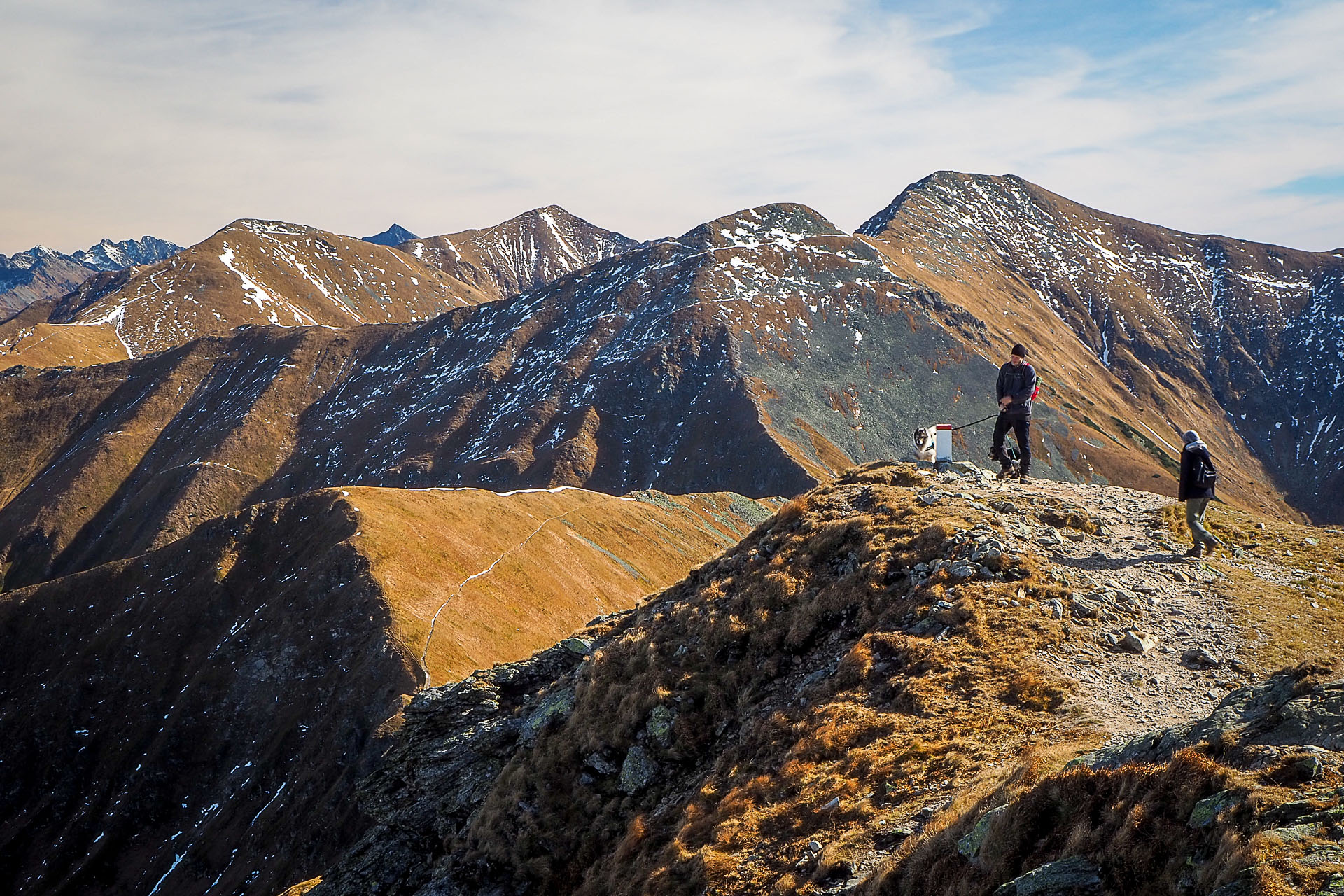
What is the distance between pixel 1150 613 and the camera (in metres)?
16.9

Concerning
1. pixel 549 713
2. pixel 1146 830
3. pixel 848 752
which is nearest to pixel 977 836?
pixel 1146 830

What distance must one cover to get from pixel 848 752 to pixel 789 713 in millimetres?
2510

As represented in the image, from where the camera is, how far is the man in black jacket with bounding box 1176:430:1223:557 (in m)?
19.6

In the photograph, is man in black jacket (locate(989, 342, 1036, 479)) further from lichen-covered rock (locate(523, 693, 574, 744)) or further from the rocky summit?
lichen-covered rock (locate(523, 693, 574, 744))

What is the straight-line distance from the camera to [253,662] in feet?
229

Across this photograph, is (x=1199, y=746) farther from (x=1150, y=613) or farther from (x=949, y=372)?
(x=949, y=372)

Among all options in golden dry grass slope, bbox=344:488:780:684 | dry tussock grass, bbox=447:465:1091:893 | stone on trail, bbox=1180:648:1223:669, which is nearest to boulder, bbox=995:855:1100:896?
dry tussock grass, bbox=447:465:1091:893

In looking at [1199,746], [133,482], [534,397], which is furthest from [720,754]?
[133,482]

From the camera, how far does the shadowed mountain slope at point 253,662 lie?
59.7m

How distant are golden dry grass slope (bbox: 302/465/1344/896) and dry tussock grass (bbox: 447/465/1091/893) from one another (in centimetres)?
6

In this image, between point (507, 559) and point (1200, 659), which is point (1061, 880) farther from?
point (507, 559)

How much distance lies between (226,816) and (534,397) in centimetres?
12987

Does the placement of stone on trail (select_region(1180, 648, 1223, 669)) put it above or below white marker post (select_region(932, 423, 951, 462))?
below

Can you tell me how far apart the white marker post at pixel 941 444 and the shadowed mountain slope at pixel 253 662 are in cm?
4567
